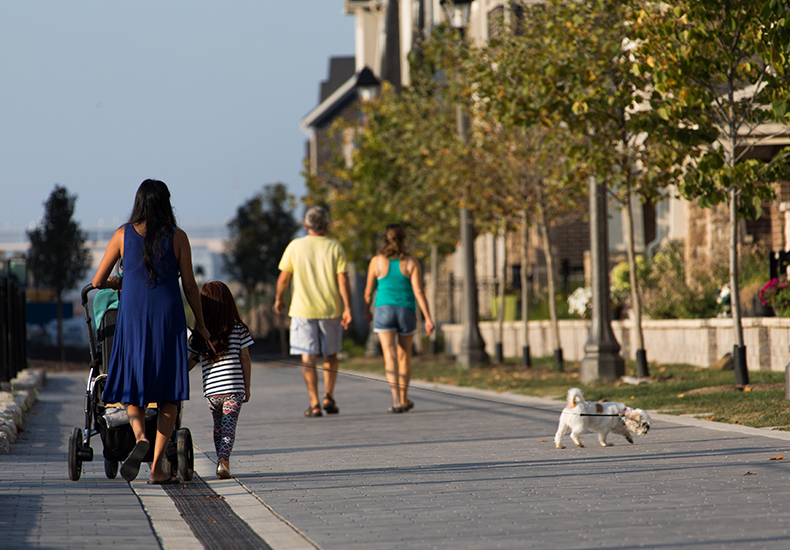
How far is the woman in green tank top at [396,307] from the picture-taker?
36.3 feet

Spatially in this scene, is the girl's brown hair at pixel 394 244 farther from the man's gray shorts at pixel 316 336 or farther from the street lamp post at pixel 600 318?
the street lamp post at pixel 600 318

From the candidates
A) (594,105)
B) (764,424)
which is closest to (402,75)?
(594,105)

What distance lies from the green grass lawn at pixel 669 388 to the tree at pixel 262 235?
24.2 m

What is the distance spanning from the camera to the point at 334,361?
1106 centimetres

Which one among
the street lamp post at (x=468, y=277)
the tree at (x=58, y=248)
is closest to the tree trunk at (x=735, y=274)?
the street lamp post at (x=468, y=277)

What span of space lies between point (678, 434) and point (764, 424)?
2.54ft

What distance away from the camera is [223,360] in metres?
7.05

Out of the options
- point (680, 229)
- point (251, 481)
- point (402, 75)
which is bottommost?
point (251, 481)

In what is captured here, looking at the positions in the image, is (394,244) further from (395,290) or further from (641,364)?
(641,364)

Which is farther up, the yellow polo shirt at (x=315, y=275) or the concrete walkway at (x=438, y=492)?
the yellow polo shirt at (x=315, y=275)

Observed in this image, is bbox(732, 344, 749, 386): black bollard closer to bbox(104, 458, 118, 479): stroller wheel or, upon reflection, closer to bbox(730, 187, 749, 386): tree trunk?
bbox(730, 187, 749, 386): tree trunk

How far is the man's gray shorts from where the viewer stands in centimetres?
1084

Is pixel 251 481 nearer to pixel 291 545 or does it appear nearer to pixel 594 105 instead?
pixel 291 545

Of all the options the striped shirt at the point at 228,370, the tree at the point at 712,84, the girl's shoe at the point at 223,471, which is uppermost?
the tree at the point at 712,84
